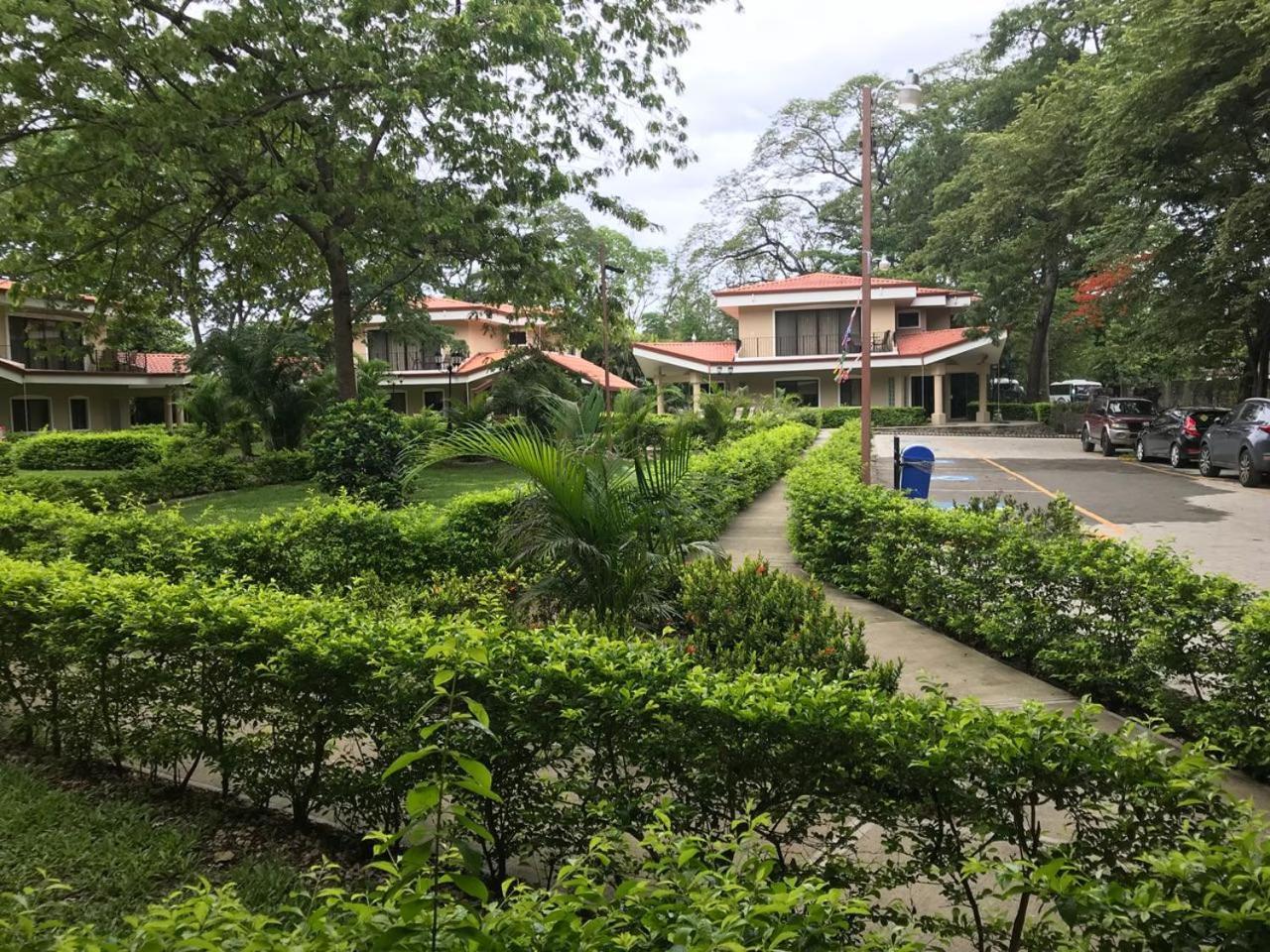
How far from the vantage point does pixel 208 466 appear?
19344mm

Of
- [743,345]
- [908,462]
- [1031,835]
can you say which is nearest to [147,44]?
[908,462]

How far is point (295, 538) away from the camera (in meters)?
6.86

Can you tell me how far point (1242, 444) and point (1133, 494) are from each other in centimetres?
307

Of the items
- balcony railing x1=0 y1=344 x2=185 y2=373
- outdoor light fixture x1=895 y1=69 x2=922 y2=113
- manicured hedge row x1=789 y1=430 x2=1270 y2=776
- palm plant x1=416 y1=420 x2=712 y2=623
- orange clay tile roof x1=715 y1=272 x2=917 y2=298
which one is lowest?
manicured hedge row x1=789 y1=430 x2=1270 y2=776

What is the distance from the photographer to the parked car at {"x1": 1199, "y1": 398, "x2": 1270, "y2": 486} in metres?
16.5

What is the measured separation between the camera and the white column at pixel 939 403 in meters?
39.3

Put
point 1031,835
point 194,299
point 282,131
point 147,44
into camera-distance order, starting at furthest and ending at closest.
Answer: point 194,299, point 282,131, point 147,44, point 1031,835

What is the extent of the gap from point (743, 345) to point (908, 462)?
3013 cm

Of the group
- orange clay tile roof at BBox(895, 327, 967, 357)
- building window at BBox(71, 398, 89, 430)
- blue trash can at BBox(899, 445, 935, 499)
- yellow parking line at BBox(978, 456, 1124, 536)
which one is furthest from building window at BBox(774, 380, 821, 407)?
building window at BBox(71, 398, 89, 430)

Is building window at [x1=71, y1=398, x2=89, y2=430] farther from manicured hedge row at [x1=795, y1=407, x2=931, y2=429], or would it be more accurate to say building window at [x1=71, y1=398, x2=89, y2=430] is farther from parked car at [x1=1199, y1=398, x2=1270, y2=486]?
parked car at [x1=1199, y1=398, x2=1270, y2=486]

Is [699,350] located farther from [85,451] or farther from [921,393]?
[85,451]

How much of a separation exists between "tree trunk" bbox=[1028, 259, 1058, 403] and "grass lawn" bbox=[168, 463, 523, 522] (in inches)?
981

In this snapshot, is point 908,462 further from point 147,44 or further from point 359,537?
point 147,44

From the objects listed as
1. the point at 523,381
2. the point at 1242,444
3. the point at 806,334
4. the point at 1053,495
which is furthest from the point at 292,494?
the point at 806,334
